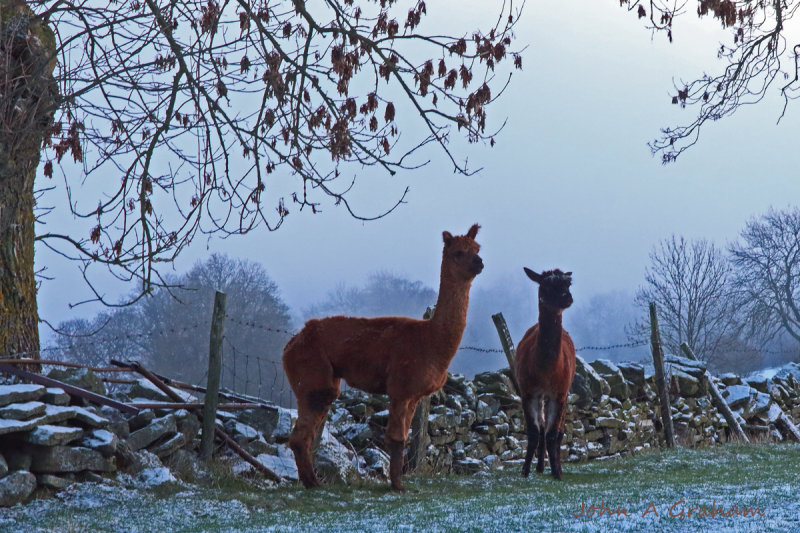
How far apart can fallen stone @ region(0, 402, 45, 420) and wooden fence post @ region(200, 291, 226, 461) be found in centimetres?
170

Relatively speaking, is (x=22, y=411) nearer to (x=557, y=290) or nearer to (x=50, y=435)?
(x=50, y=435)

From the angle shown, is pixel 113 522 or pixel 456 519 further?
pixel 113 522

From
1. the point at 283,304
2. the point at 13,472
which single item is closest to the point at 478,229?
the point at 13,472

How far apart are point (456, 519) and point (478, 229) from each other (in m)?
3.26

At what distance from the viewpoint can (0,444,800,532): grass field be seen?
427cm

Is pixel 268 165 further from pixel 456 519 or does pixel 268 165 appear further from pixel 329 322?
pixel 456 519

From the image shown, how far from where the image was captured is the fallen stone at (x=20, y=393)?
19.7 ft

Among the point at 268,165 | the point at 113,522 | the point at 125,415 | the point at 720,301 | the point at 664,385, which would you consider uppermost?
the point at 720,301

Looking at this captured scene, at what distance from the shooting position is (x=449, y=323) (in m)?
6.67

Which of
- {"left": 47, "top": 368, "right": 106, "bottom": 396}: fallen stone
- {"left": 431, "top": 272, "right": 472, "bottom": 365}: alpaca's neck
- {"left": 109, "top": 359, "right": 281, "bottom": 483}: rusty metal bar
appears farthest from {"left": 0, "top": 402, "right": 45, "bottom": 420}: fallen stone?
{"left": 431, "top": 272, "right": 472, "bottom": 365}: alpaca's neck

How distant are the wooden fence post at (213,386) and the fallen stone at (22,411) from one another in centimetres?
170

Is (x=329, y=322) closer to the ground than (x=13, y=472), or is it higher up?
higher up

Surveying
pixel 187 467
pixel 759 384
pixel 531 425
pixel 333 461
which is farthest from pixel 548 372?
pixel 759 384

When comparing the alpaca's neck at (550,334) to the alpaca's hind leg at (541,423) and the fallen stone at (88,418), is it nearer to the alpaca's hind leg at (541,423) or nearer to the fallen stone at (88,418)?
the alpaca's hind leg at (541,423)
